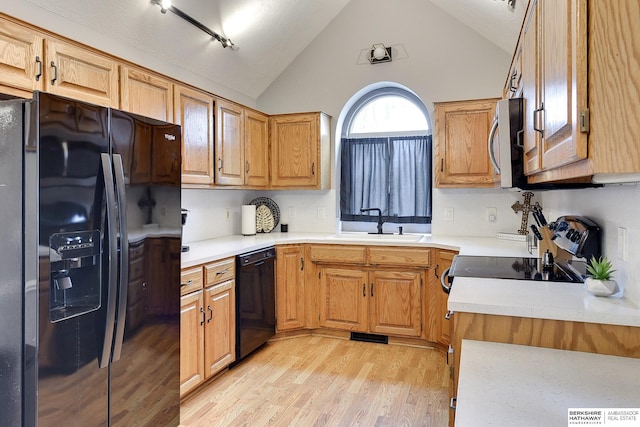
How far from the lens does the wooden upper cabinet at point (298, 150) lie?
155 inches

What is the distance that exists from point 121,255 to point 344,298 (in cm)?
222

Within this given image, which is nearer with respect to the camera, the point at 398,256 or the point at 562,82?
the point at 562,82

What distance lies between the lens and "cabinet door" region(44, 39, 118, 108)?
1.99 m

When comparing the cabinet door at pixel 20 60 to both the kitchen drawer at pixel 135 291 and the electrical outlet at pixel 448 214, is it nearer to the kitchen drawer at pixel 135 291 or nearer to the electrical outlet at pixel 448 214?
the kitchen drawer at pixel 135 291

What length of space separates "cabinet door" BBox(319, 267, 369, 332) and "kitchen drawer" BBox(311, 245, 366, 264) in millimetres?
90

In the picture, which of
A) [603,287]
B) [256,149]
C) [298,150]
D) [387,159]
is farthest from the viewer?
[387,159]

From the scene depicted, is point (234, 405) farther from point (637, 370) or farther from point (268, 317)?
point (637, 370)

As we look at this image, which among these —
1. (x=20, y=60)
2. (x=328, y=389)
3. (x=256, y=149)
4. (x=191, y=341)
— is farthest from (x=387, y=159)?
(x=20, y=60)

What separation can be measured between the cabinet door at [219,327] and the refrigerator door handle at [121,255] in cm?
87

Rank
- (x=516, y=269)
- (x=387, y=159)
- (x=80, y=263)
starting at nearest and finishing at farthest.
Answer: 1. (x=80, y=263)
2. (x=516, y=269)
3. (x=387, y=159)

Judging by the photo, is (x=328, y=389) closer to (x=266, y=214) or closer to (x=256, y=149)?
(x=266, y=214)

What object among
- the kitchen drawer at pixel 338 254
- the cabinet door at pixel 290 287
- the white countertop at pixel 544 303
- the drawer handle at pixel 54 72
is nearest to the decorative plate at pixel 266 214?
the cabinet door at pixel 290 287

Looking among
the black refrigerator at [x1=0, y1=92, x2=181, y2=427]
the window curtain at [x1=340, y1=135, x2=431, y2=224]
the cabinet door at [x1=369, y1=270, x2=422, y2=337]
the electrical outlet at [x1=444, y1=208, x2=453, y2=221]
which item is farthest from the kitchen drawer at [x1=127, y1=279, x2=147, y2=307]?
the electrical outlet at [x1=444, y1=208, x2=453, y2=221]

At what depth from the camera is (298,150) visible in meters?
3.97
